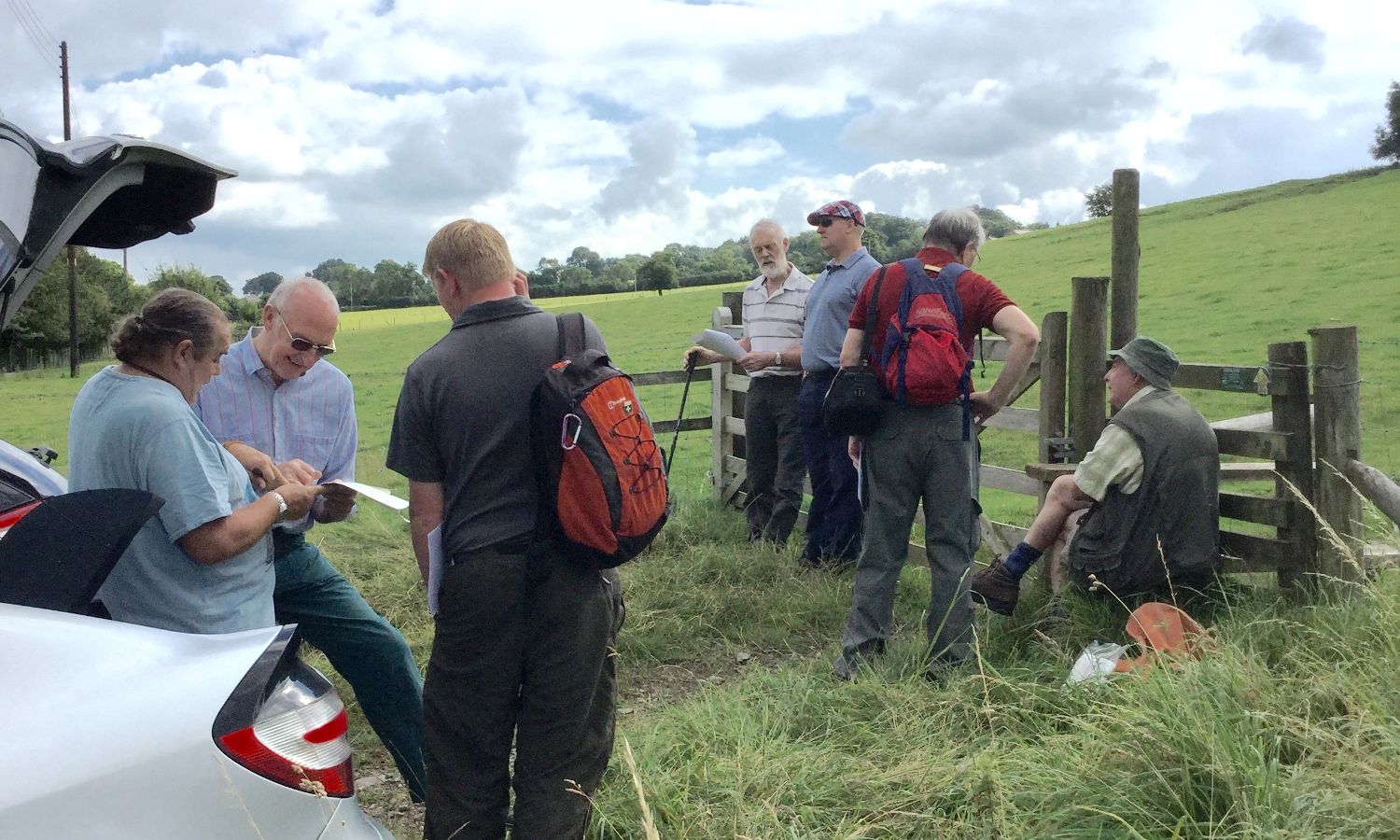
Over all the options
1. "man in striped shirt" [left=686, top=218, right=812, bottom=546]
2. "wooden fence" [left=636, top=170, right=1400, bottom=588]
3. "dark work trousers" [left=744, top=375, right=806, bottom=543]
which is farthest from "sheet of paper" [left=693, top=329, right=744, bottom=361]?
"wooden fence" [left=636, top=170, right=1400, bottom=588]

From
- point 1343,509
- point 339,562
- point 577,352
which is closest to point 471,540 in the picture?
point 577,352

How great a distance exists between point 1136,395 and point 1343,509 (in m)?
0.99

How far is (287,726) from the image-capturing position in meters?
1.98

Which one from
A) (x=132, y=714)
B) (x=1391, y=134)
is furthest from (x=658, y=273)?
(x=132, y=714)

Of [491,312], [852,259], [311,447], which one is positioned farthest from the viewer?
[852,259]

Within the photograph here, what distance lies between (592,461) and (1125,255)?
4.07 meters

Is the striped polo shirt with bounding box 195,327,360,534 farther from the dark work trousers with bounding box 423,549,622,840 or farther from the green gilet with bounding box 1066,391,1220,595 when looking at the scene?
the green gilet with bounding box 1066,391,1220,595

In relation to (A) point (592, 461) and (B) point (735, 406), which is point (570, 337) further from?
(B) point (735, 406)

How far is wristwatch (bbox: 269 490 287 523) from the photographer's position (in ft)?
9.30

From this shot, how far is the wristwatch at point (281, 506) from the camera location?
112 inches

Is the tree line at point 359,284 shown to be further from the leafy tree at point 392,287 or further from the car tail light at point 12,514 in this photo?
the car tail light at point 12,514

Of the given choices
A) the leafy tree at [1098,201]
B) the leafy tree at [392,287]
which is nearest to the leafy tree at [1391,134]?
the leafy tree at [1098,201]

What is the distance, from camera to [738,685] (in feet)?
15.8

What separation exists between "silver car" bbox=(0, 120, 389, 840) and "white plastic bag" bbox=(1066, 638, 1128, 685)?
278 centimetres
